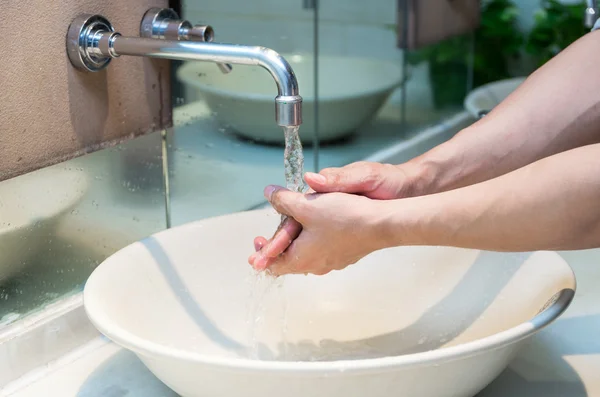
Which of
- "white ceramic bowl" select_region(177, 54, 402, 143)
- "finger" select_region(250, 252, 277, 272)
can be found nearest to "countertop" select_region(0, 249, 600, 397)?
"finger" select_region(250, 252, 277, 272)

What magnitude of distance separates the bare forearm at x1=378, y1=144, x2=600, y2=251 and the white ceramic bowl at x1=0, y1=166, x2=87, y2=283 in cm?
39

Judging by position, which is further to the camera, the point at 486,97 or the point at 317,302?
the point at 486,97

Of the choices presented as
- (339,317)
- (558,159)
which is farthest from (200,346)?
(558,159)

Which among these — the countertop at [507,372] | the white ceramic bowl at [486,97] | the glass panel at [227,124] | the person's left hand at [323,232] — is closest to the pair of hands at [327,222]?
the person's left hand at [323,232]

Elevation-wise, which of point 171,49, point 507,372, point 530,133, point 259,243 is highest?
point 171,49

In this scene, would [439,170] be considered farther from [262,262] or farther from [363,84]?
[363,84]

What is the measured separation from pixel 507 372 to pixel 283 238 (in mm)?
271

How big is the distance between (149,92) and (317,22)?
0.61m

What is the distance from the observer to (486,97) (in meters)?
1.53

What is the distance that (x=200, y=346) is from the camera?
0.88m

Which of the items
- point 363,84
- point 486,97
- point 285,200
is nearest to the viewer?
point 285,200

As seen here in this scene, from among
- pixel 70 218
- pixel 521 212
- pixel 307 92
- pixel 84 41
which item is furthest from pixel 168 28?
pixel 307 92

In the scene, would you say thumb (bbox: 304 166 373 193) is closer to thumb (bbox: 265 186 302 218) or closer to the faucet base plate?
thumb (bbox: 265 186 302 218)

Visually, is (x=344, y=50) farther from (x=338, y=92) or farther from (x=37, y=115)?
(x=37, y=115)
